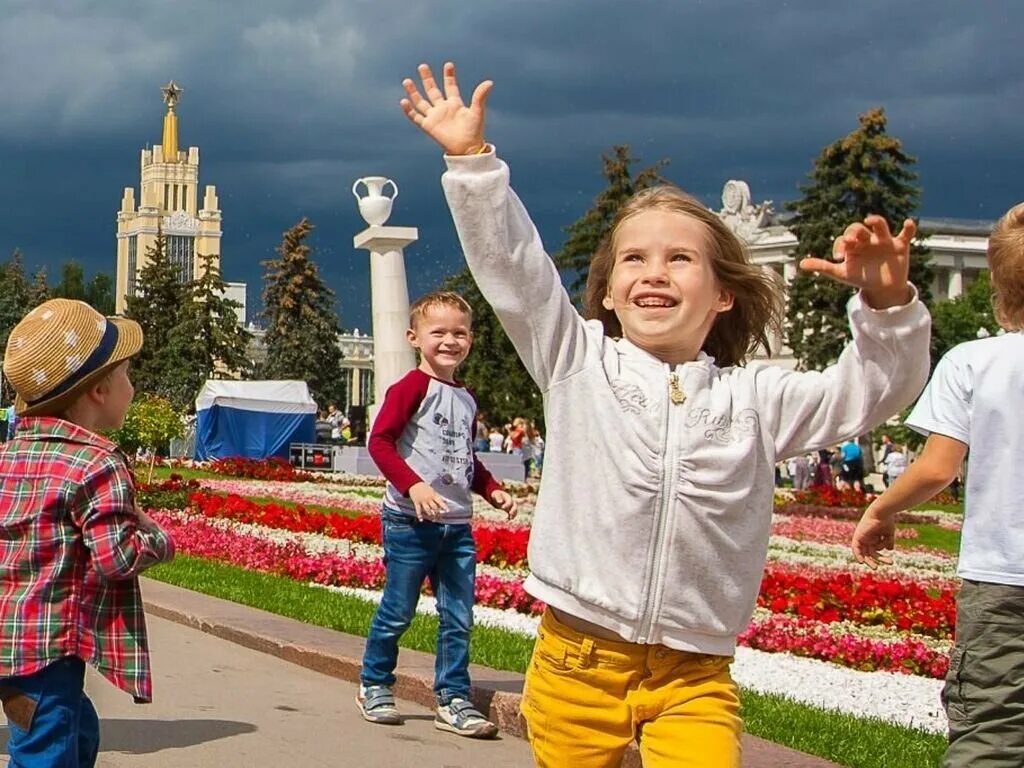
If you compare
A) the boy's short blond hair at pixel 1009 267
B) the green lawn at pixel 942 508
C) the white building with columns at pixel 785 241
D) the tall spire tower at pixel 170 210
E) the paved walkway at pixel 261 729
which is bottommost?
the green lawn at pixel 942 508

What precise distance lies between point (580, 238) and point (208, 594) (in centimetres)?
4553

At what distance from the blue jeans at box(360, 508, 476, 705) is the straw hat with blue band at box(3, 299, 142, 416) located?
2123mm

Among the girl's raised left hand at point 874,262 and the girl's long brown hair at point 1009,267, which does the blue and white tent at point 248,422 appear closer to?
the girl's long brown hair at point 1009,267

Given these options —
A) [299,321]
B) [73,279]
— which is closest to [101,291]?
[73,279]

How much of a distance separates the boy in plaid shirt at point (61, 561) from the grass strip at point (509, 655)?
2.53 metres

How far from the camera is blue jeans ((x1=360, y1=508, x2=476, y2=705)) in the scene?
5656 mm

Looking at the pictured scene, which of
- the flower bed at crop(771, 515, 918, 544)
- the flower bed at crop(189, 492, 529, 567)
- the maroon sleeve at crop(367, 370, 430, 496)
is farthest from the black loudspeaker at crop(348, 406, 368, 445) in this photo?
the maroon sleeve at crop(367, 370, 430, 496)

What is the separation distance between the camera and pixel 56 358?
3621 mm

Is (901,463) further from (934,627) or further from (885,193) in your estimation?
(934,627)

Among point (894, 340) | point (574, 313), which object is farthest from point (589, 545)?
point (894, 340)

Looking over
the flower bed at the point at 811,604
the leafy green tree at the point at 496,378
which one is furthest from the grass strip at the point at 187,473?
the leafy green tree at the point at 496,378

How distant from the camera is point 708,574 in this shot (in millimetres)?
3094

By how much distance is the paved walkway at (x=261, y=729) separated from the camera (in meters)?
5.29

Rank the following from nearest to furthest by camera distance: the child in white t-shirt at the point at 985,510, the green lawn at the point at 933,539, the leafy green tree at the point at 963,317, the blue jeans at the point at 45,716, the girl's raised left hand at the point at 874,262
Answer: the girl's raised left hand at the point at 874,262 → the blue jeans at the point at 45,716 → the child in white t-shirt at the point at 985,510 → the green lawn at the point at 933,539 → the leafy green tree at the point at 963,317
